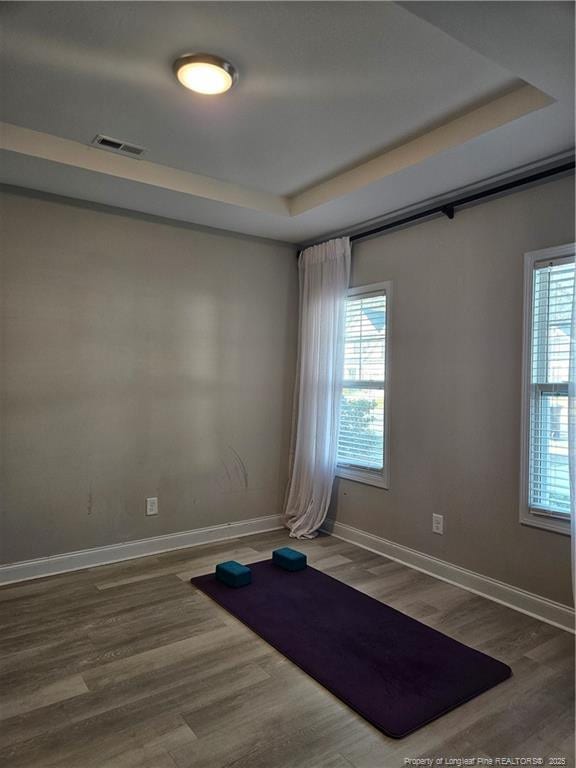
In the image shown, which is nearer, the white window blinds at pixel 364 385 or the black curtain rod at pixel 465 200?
the black curtain rod at pixel 465 200

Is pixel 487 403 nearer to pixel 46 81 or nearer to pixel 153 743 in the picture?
pixel 153 743

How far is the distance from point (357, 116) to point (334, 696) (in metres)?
2.72

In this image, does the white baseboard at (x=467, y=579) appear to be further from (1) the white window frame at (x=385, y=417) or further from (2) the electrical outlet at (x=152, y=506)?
(2) the electrical outlet at (x=152, y=506)

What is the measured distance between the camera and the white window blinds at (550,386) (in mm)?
2734

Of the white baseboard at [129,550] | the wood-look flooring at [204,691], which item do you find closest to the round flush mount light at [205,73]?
the wood-look flooring at [204,691]

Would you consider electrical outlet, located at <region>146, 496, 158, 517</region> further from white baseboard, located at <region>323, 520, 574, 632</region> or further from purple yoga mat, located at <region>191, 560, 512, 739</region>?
white baseboard, located at <region>323, 520, 574, 632</region>

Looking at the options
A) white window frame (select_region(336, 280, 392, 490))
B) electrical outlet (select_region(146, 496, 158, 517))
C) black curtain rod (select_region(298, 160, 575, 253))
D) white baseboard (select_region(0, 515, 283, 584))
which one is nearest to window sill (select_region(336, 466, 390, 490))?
white window frame (select_region(336, 280, 392, 490))

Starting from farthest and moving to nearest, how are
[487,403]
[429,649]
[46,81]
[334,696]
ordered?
[487,403] → [429,649] → [46,81] → [334,696]

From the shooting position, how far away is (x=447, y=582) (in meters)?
3.30

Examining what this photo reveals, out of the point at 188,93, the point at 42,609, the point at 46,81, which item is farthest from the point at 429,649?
the point at 46,81

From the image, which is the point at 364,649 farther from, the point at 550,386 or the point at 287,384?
the point at 287,384

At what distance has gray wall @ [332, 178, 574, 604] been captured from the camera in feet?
9.54

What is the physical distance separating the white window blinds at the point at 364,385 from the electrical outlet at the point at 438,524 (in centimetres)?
58

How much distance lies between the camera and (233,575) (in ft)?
10.4
